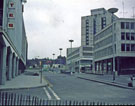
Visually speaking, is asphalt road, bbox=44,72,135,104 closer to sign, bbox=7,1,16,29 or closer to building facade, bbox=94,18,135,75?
sign, bbox=7,1,16,29

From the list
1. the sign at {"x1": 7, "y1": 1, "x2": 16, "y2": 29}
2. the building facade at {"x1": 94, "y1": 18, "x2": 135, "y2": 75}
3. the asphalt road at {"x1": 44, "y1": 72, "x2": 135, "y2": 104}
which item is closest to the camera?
the asphalt road at {"x1": 44, "y1": 72, "x2": 135, "y2": 104}

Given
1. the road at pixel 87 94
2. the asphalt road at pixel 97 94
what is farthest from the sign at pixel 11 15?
the asphalt road at pixel 97 94

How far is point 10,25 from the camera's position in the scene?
2177 centimetres

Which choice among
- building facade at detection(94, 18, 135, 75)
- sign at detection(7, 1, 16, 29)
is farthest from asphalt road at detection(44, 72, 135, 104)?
building facade at detection(94, 18, 135, 75)

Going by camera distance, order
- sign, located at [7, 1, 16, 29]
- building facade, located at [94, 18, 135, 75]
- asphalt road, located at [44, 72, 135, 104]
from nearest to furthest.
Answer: asphalt road, located at [44, 72, 135, 104] → sign, located at [7, 1, 16, 29] → building facade, located at [94, 18, 135, 75]

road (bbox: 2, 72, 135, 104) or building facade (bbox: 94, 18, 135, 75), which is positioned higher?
building facade (bbox: 94, 18, 135, 75)

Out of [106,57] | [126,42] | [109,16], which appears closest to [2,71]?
[126,42]

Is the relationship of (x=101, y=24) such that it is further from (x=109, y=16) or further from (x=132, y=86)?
(x=132, y=86)

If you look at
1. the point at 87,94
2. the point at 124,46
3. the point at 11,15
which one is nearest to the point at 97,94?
the point at 87,94

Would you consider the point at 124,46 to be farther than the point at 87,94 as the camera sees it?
Yes

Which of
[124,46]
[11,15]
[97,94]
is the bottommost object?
[97,94]

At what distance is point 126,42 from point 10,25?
46039mm

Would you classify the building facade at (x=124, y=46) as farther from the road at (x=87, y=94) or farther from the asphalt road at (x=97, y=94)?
the road at (x=87, y=94)

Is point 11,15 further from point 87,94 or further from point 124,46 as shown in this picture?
point 124,46
